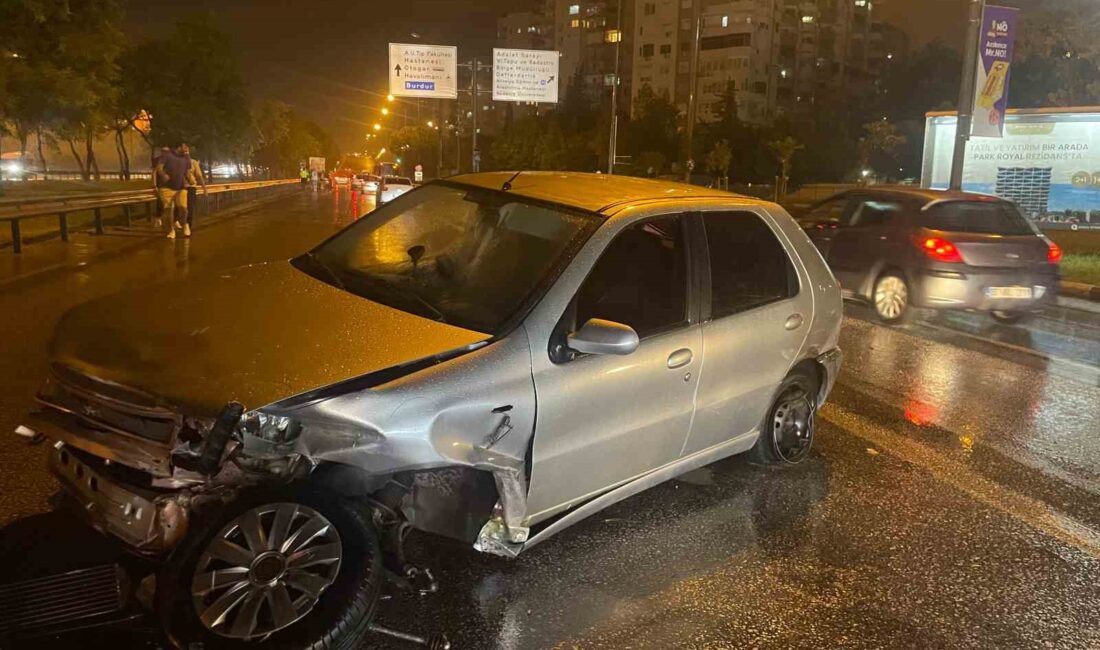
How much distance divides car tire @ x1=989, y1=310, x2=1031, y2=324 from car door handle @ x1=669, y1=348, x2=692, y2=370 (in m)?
8.05

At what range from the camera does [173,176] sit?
17.0 meters

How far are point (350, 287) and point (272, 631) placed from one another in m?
1.75

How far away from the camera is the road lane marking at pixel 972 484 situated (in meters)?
4.54

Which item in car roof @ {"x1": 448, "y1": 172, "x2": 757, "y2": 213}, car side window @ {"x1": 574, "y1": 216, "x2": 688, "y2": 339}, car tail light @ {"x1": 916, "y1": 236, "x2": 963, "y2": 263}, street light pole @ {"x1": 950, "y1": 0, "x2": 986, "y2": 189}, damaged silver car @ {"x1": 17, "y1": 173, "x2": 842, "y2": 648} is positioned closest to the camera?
damaged silver car @ {"x1": 17, "y1": 173, "x2": 842, "y2": 648}

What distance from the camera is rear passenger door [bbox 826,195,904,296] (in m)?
10.7

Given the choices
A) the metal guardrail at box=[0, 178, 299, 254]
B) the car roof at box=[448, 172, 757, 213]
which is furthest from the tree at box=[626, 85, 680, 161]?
the car roof at box=[448, 172, 757, 213]

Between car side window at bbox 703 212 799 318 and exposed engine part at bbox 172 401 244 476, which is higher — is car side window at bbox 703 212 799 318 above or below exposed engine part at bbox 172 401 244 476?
above

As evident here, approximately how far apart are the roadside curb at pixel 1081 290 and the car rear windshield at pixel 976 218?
14.8 feet

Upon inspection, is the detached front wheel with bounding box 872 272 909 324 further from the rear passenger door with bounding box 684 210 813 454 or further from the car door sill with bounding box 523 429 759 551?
the car door sill with bounding box 523 429 759 551

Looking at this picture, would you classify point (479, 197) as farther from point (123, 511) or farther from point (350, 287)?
point (123, 511)

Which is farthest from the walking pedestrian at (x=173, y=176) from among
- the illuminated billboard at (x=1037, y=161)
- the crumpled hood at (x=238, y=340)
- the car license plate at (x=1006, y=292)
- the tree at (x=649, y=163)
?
the tree at (x=649, y=163)

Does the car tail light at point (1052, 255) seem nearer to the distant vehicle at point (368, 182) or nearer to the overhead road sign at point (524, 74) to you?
the overhead road sign at point (524, 74)

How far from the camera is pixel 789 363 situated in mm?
4992

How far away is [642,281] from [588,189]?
681 millimetres
